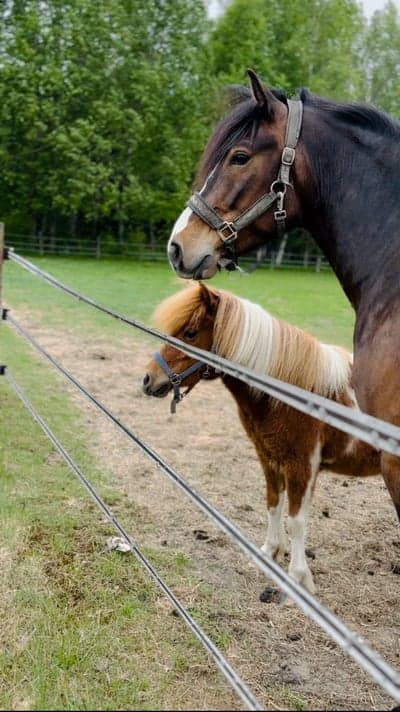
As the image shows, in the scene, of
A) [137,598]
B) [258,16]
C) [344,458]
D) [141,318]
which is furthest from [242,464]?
[258,16]

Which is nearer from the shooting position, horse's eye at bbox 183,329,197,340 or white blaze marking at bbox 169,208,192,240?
white blaze marking at bbox 169,208,192,240

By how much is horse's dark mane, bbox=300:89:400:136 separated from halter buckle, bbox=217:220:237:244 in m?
0.63

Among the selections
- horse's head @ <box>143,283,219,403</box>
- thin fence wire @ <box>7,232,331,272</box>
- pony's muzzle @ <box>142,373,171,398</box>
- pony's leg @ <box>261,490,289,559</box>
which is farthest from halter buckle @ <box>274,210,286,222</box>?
thin fence wire @ <box>7,232,331,272</box>

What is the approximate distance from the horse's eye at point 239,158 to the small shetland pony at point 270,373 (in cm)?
94

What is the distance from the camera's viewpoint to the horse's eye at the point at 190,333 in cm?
339

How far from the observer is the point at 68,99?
89.3 feet

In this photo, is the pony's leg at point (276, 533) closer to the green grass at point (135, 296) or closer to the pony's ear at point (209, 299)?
the pony's ear at point (209, 299)

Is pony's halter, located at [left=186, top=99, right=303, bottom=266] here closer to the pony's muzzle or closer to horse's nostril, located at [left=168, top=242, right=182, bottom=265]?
horse's nostril, located at [left=168, top=242, right=182, bottom=265]

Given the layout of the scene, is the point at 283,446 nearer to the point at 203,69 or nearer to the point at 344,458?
the point at 344,458

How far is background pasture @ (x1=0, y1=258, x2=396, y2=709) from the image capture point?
2299 mm

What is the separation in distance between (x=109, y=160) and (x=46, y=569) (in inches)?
1069

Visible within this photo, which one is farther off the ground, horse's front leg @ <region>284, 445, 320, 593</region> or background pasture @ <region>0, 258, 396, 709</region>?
horse's front leg @ <region>284, 445, 320, 593</region>

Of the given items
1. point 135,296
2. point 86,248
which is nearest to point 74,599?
point 135,296

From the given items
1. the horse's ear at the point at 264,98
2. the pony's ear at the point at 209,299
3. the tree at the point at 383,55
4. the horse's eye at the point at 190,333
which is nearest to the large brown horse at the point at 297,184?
the horse's ear at the point at 264,98
